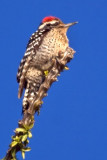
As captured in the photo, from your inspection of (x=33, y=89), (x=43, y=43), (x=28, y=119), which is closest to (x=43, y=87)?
(x=28, y=119)

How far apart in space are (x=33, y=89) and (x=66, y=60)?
3.64 feet

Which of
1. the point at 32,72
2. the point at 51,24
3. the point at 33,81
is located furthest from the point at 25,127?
the point at 51,24

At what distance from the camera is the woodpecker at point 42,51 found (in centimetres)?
471

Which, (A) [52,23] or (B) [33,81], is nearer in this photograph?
(B) [33,81]

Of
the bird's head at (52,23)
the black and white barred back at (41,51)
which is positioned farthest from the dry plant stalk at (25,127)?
the bird's head at (52,23)

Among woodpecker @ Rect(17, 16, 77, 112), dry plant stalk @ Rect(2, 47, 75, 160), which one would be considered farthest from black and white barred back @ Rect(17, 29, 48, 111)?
dry plant stalk @ Rect(2, 47, 75, 160)

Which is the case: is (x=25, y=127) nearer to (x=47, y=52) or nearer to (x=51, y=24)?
(x=47, y=52)

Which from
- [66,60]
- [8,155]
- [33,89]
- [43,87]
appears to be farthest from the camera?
[33,89]

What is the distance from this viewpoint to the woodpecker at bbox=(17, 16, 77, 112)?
4.71 metres

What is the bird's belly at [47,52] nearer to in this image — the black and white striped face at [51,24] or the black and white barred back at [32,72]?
the black and white barred back at [32,72]

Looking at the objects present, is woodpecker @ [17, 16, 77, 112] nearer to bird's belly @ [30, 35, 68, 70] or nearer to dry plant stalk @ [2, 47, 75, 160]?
bird's belly @ [30, 35, 68, 70]

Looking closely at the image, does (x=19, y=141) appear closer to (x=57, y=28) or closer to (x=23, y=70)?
(x=23, y=70)

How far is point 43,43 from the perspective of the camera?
4.83m

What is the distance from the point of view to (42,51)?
4.80 m
